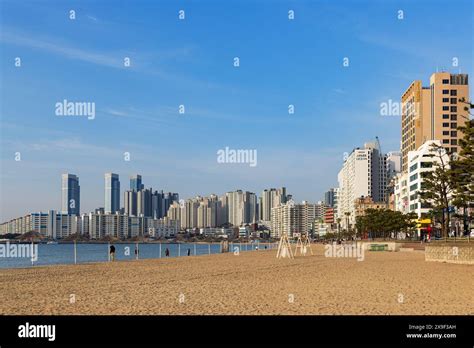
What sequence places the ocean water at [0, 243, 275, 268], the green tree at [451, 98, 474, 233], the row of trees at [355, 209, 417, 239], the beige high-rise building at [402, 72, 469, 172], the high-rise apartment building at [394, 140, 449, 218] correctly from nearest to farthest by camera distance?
the green tree at [451, 98, 474, 233], the ocean water at [0, 243, 275, 268], the row of trees at [355, 209, 417, 239], the high-rise apartment building at [394, 140, 449, 218], the beige high-rise building at [402, 72, 469, 172]

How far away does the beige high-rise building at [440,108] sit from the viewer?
114m

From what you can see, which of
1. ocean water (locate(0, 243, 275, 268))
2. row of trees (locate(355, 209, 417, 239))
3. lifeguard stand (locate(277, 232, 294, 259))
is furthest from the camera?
row of trees (locate(355, 209, 417, 239))

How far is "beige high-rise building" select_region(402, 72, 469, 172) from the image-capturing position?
113750 mm

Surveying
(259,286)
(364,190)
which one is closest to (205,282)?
(259,286)

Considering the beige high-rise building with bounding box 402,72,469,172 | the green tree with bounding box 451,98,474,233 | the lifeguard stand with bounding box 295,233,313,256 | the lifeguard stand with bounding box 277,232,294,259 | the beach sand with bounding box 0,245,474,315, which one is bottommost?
the lifeguard stand with bounding box 295,233,313,256

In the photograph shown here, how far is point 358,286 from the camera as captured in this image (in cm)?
1966

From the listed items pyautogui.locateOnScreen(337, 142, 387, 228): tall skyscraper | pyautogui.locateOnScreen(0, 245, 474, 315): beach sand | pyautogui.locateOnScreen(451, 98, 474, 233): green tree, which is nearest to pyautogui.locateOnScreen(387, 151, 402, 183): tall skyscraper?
pyautogui.locateOnScreen(337, 142, 387, 228): tall skyscraper

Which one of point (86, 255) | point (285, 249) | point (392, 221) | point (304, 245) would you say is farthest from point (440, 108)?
point (285, 249)

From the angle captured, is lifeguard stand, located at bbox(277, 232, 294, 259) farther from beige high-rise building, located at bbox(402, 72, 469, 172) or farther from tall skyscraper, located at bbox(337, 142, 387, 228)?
tall skyscraper, located at bbox(337, 142, 387, 228)

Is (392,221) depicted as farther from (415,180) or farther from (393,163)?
(393,163)

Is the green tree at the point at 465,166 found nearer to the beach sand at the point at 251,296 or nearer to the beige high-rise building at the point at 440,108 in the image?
the beach sand at the point at 251,296

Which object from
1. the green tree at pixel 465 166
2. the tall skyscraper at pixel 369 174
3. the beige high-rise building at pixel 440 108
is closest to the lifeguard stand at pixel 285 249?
the green tree at pixel 465 166
